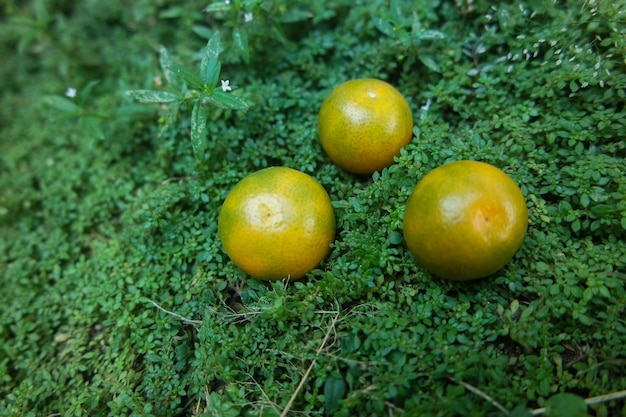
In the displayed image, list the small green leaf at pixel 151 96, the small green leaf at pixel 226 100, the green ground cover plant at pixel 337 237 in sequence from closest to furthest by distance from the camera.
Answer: the green ground cover plant at pixel 337 237, the small green leaf at pixel 226 100, the small green leaf at pixel 151 96

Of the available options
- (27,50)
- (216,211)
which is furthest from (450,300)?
(27,50)

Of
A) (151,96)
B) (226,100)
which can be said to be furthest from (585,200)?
(151,96)

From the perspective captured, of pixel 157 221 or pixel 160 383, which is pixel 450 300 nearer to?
pixel 160 383

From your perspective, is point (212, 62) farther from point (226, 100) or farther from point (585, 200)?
point (585, 200)

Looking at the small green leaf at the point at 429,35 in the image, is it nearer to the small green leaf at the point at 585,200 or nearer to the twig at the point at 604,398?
the small green leaf at the point at 585,200

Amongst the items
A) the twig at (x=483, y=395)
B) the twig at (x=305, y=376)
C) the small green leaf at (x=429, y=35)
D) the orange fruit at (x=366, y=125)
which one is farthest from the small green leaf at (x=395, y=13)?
the twig at (x=483, y=395)

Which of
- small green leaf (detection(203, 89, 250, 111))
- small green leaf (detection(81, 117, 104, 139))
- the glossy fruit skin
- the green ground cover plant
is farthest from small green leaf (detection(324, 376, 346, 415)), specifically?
small green leaf (detection(81, 117, 104, 139))
